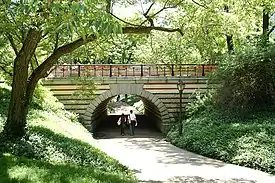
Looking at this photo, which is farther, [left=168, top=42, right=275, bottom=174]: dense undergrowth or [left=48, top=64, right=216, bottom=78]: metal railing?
[left=48, top=64, right=216, bottom=78]: metal railing

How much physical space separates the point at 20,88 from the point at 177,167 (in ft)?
17.0

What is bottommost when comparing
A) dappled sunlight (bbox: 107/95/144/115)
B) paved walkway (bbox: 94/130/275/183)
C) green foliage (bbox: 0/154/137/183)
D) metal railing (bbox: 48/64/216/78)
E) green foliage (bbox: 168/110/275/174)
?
dappled sunlight (bbox: 107/95/144/115)

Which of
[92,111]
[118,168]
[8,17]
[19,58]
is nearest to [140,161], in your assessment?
[118,168]

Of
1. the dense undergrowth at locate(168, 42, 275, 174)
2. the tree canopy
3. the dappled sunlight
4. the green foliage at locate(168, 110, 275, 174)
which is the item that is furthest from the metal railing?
the dappled sunlight

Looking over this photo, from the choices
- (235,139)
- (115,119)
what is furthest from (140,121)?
(235,139)

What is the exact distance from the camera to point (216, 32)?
39.3ft

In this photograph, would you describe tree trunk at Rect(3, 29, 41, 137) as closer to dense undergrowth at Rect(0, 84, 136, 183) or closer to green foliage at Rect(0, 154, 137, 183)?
dense undergrowth at Rect(0, 84, 136, 183)

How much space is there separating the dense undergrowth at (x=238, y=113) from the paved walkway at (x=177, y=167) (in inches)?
31.8

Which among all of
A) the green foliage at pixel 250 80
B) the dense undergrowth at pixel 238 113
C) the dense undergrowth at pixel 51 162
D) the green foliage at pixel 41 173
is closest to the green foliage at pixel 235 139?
the dense undergrowth at pixel 238 113

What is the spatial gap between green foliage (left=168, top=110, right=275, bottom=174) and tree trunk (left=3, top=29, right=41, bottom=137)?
6781mm

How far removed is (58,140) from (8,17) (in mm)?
4203

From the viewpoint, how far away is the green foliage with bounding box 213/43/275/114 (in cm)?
1638

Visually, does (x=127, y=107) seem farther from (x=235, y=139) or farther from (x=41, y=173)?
(x=41, y=173)

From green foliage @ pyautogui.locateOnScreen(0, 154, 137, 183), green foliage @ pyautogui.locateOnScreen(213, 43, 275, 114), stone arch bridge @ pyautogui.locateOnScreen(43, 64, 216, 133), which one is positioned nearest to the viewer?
green foliage @ pyautogui.locateOnScreen(0, 154, 137, 183)
